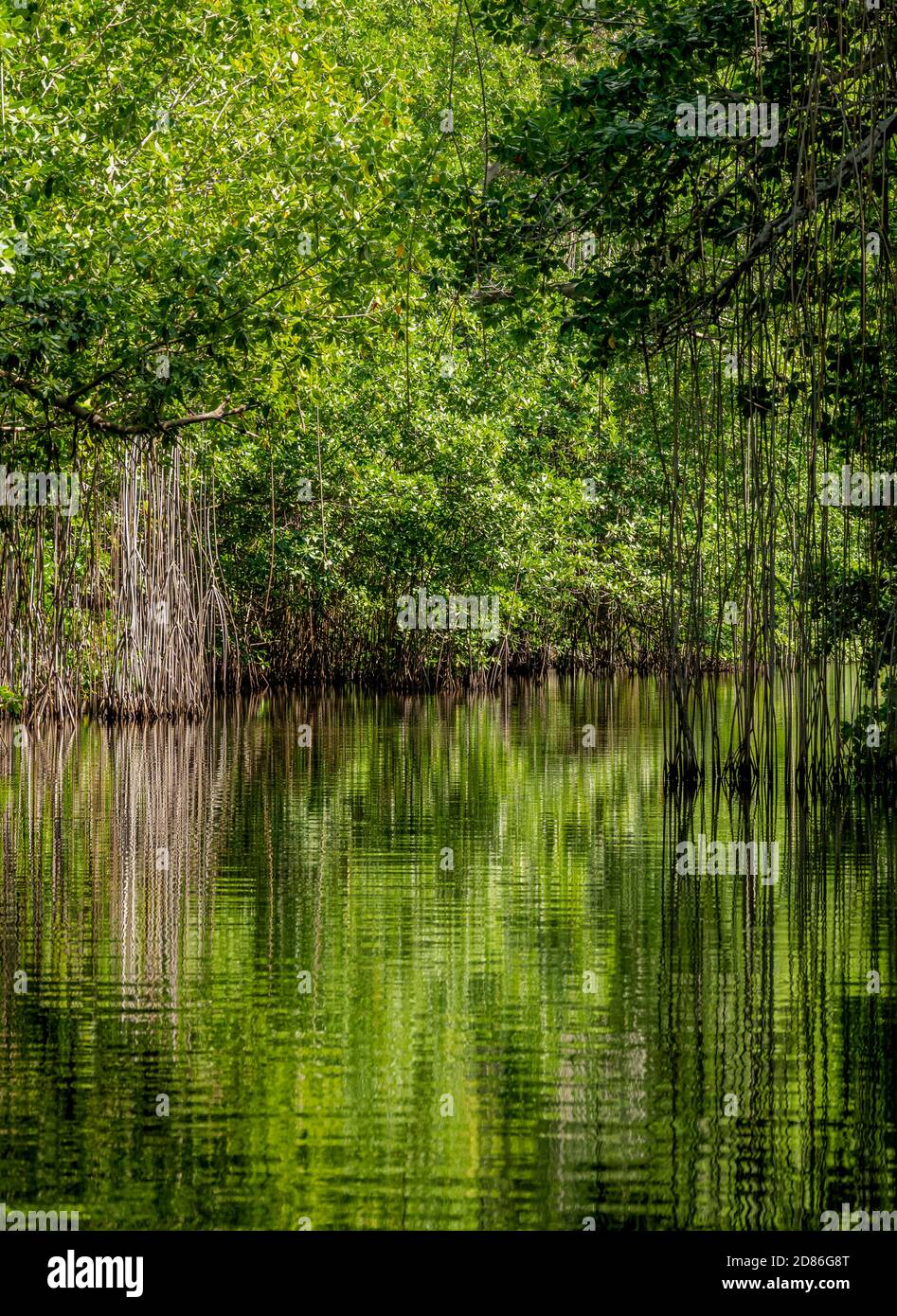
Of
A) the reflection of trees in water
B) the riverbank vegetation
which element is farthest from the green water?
the riverbank vegetation

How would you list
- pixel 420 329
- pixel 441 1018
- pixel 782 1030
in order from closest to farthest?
pixel 782 1030
pixel 441 1018
pixel 420 329

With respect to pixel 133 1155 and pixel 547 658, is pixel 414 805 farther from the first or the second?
pixel 547 658

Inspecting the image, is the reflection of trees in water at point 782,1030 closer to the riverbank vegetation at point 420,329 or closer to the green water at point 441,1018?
the green water at point 441,1018

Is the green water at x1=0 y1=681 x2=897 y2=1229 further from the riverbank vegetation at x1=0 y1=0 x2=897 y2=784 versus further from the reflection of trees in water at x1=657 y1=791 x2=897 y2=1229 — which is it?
the riverbank vegetation at x1=0 y1=0 x2=897 y2=784

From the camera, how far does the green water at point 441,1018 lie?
387 cm

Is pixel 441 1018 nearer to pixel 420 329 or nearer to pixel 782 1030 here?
pixel 782 1030

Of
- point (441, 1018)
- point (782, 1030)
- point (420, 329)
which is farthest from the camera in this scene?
point (420, 329)

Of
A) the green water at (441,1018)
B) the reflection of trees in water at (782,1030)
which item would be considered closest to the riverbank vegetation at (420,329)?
the reflection of trees in water at (782,1030)

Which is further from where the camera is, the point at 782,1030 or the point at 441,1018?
the point at 441,1018

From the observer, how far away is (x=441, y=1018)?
5371mm

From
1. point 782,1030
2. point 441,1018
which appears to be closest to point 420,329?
point 441,1018

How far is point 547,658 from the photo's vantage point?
30.7 meters
